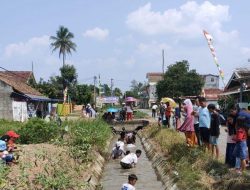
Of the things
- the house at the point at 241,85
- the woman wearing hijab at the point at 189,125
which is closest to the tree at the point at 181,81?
the house at the point at 241,85

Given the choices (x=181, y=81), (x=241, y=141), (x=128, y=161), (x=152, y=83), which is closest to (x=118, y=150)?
(x=128, y=161)

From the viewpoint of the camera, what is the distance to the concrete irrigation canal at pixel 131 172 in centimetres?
1458

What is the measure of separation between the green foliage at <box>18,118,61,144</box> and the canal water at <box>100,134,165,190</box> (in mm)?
2747

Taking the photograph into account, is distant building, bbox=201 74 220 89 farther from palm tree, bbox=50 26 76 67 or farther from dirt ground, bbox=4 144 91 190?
dirt ground, bbox=4 144 91 190

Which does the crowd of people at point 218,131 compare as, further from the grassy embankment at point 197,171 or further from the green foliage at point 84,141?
the green foliage at point 84,141

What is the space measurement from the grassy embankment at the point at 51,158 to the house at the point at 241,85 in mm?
14989

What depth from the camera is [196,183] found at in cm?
1046

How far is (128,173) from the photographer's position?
17109mm

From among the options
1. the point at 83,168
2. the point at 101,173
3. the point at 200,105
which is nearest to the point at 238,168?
the point at 200,105

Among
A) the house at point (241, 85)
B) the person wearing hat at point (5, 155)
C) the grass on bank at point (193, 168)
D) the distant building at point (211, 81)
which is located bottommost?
the grass on bank at point (193, 168)

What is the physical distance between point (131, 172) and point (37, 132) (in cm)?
441

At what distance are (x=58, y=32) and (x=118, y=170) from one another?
237ft

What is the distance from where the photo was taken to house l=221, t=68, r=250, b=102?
110ft

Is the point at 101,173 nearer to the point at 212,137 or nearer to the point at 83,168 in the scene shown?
the point at 83,168
